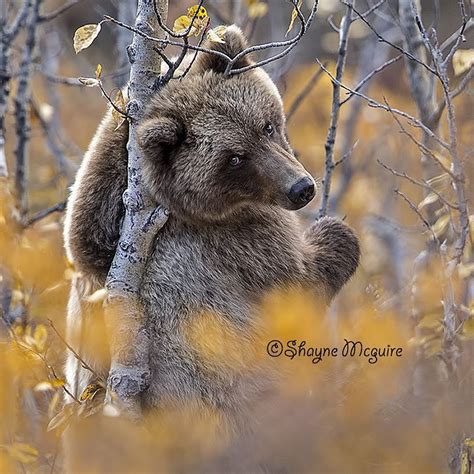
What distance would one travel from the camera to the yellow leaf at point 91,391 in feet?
14.4

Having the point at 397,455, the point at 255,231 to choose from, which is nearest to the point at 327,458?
the point at 397,455

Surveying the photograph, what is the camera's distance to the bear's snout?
459cm

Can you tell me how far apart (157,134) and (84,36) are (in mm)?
584

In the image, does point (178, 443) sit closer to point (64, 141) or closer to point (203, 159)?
point (203, 159)

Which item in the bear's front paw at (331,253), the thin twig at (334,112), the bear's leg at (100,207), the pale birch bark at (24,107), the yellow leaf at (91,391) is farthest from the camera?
the pale birch bark at (24,107)

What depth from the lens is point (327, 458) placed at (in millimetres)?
4039

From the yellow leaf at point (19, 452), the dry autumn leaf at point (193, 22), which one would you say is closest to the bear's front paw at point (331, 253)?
the dry autumn leaf at point (193, 22)

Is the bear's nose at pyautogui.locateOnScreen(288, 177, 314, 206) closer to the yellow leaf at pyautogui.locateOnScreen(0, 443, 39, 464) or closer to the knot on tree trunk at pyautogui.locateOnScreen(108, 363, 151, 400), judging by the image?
the knot on tree trunk at pyautogui.locateOnScreen(108, 363, 151, 400)

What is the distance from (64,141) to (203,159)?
15.9ft

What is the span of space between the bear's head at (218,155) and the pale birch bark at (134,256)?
15 cm

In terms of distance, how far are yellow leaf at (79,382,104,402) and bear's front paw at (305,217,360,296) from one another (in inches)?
56.6

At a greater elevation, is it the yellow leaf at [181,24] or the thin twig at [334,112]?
the thin twig at [334,112]

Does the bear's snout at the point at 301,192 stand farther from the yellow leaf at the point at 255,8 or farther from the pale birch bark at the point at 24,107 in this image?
the pale birch bark at the point at 24,107

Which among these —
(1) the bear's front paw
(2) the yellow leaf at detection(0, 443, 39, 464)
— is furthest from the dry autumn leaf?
(2) the yellow leaf at detection(0, 443, 39, 464)
